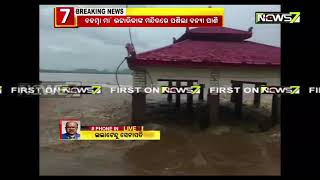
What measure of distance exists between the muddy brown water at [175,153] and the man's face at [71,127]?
0.95 metres

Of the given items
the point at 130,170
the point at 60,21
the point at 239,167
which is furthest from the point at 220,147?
the point at 60,21

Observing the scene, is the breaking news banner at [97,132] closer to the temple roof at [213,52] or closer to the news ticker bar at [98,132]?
the news ticker bar at [98,132]

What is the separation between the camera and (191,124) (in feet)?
47.7

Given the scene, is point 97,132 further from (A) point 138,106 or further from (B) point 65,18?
(A) point 138,106

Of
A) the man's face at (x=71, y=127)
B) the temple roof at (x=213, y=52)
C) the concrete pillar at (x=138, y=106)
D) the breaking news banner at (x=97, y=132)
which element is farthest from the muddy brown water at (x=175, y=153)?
the temple roof at (x=213, y=52)

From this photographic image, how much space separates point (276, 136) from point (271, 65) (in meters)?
3.00

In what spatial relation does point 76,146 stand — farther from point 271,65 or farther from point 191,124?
point 271,65

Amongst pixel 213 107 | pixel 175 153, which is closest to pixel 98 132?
pixel 175 153

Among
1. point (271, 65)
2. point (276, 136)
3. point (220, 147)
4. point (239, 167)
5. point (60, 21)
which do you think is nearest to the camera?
point (60, 21)

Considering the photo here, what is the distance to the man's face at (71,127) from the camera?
350 inches

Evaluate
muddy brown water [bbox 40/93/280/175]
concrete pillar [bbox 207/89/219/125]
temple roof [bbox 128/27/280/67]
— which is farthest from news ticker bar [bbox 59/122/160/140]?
concrete pillar [bbox 207/89/219/125]

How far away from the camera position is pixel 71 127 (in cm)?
897

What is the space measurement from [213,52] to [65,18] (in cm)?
738

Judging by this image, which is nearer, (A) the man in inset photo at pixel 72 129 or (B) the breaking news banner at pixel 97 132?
(B) the breaking news banner at pixel 97 132
